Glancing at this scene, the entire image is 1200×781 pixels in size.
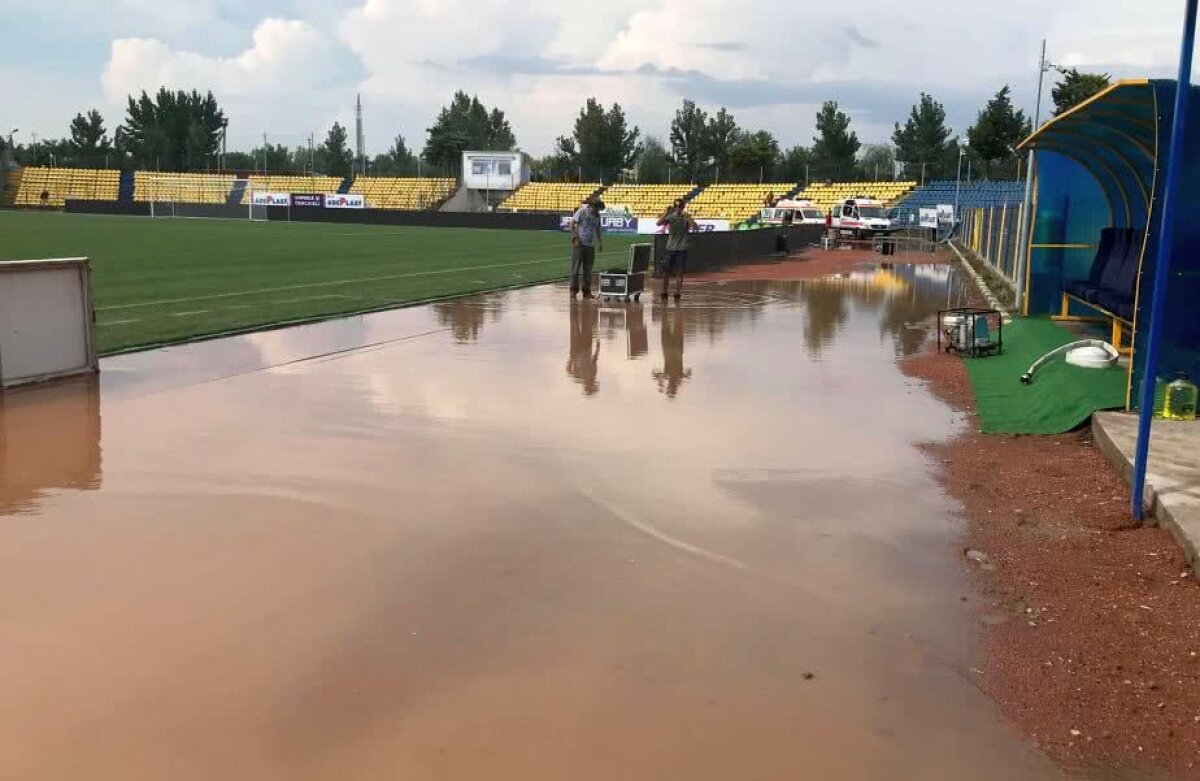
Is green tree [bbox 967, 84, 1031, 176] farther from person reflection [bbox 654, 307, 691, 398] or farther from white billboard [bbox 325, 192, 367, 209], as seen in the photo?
person reflection [bbox 654, 307, 691, 398]

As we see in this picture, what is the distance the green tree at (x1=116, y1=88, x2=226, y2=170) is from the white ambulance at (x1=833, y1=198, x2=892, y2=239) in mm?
81963

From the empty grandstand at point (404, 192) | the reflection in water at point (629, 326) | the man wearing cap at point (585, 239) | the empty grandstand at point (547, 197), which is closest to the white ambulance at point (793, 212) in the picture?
the empty grandstand at point (547, 197)

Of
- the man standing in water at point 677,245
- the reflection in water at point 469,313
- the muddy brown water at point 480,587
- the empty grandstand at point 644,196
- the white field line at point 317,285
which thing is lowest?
the muddy brown water at point 480,587

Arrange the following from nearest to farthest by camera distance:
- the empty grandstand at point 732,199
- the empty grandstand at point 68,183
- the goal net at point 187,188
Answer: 1. the empty grandstand at point 732,199
2. the goal net at point 187,188
3. the empty grandstand at point 68,183

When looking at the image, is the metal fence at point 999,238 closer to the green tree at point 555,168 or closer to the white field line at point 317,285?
the white field line at point 317,285

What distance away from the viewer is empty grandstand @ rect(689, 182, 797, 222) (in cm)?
7819

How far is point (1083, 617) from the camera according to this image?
5.08 m

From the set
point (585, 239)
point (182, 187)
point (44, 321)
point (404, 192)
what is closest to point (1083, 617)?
point (44, 321)

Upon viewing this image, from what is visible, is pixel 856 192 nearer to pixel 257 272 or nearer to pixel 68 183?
pixel 257 272

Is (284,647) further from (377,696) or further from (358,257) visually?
(358,257)

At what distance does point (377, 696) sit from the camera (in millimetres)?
4164

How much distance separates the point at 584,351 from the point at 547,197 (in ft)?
247

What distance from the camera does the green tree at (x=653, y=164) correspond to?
101500 millimetres

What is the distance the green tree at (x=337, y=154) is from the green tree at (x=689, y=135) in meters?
44.1
